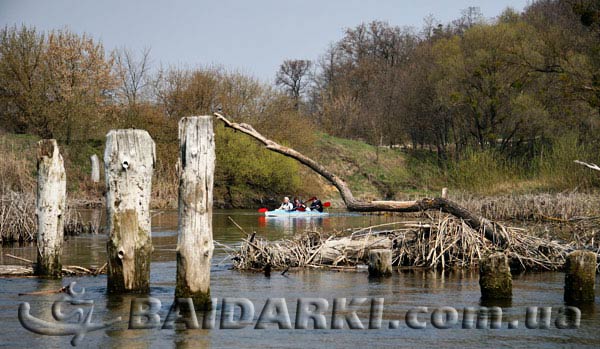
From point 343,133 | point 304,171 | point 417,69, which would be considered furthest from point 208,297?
point 343,133

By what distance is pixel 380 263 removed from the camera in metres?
14.6

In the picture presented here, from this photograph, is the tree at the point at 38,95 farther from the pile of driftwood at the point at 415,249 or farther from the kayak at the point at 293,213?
the pile of driftwood at the point at 415,249

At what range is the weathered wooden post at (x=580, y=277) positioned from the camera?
1165 cm

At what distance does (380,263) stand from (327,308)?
10.2 feet

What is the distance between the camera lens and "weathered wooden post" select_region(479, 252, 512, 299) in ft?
40.1

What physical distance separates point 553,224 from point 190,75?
1102 inches

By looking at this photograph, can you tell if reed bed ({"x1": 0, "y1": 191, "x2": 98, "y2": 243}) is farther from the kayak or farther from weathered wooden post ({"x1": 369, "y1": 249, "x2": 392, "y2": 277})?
the kayak

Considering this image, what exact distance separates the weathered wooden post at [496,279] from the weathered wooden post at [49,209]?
658 centimetres

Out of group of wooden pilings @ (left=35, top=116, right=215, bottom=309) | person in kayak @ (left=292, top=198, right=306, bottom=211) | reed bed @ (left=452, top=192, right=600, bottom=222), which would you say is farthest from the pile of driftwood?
person in kayak @ (left=292, top=198, right=306, bottom=211)

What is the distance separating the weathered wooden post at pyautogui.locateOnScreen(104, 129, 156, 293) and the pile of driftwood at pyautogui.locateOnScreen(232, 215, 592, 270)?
393 cm

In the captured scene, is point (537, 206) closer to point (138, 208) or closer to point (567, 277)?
point (567, 277)

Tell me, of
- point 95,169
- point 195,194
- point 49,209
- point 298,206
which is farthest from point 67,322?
point 95,169

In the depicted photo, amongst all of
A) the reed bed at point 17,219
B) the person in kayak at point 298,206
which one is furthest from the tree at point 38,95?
the reed bed at point 17,219

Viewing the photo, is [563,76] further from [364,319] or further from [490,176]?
[364,319]
